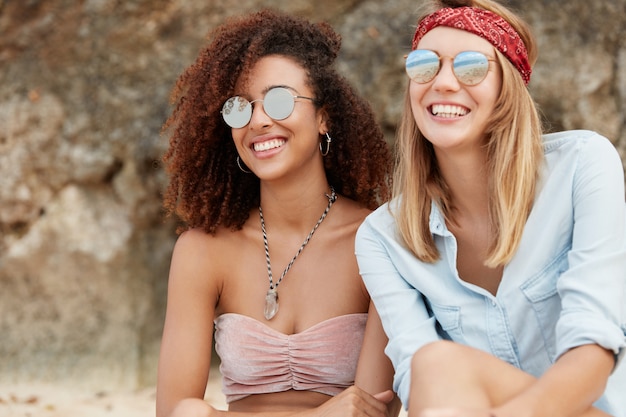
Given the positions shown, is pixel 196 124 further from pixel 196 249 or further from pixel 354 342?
pixel 354 342

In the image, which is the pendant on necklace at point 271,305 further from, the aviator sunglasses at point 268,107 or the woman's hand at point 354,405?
the aviator sunglasses at point 268,107

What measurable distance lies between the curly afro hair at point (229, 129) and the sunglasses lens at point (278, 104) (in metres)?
0.16

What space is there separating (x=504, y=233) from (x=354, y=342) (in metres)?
0.84

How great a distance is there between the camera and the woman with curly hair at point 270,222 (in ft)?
9.95

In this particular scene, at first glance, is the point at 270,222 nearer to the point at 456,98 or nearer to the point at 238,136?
the point at 238,136

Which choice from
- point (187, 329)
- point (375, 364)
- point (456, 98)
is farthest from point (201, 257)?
point (456, 98)

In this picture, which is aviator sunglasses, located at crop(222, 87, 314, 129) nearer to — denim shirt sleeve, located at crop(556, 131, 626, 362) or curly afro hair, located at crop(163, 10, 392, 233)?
curly afro hair, located at crop(163, 10, 392, 233)

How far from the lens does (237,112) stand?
302cm

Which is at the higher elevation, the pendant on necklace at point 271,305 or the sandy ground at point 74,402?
the pendant on necklace at point 271,305

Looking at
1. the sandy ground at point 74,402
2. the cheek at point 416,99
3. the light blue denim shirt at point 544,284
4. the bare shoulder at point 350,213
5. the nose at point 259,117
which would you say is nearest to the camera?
the light blue denim shirt at point 544,284

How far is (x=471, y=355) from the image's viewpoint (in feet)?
7.14

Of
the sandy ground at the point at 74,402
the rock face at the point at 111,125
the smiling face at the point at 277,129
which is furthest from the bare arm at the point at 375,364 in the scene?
the rock face at the point at 111,125

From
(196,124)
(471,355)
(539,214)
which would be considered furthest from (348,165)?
(471,355)

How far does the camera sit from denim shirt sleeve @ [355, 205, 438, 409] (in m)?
2.48
